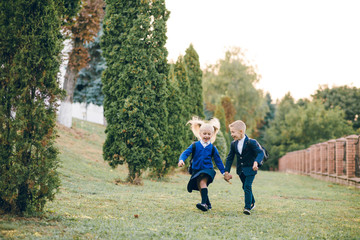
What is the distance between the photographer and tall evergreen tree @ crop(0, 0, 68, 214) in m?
5.21

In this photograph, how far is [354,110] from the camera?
64.7 meters

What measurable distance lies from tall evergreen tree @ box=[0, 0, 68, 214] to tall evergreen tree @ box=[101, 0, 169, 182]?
6.94 meters

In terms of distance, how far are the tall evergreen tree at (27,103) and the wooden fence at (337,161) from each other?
1352cm

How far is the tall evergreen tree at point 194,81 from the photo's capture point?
22734mm

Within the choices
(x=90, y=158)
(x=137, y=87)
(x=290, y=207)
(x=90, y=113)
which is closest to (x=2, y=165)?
(x=290, y=207)

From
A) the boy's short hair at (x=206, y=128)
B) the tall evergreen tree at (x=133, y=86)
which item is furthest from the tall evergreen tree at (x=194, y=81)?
the boy's short hair at (x=206, y=128)

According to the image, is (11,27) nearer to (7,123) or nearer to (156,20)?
(7,123)

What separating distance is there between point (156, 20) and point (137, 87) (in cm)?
246

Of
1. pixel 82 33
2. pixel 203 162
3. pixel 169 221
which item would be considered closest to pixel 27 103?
pixel 169 221

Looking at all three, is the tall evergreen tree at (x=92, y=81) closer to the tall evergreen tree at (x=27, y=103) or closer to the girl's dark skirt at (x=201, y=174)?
the girl's dark skirt at (x=201, y=174)

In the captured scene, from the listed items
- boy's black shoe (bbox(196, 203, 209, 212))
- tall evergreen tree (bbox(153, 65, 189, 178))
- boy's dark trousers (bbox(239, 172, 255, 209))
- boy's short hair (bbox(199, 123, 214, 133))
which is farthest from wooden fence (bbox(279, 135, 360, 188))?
boy's black shoe (bbox(196, 203, 209, 212))

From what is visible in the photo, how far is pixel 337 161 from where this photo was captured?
19.4m

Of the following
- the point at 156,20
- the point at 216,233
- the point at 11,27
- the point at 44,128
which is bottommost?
the point at 216,233

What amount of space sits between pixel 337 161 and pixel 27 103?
1705 centimetres
